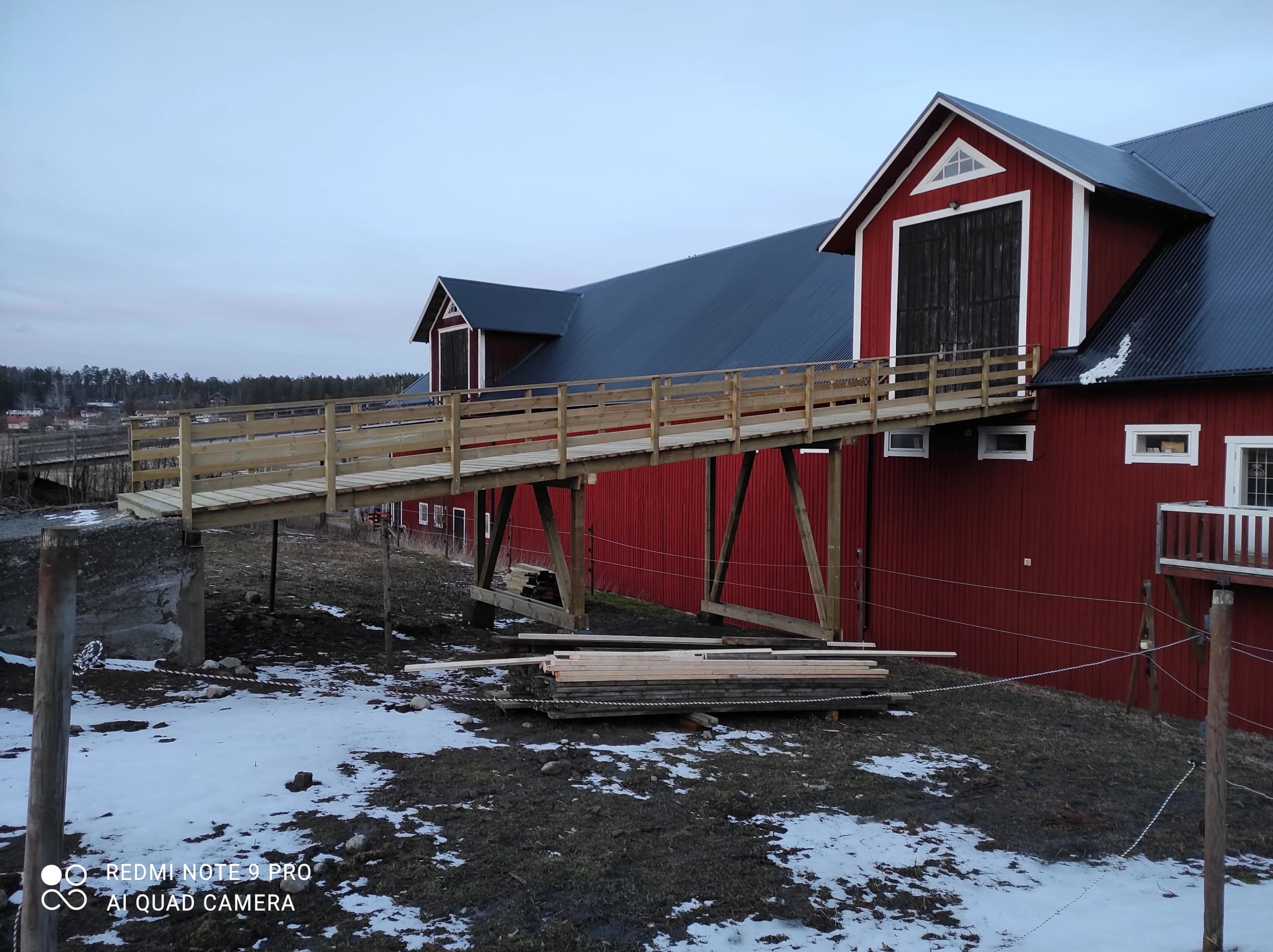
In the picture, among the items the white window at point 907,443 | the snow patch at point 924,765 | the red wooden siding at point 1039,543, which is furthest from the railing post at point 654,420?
the red wooden siding at point 1039,543

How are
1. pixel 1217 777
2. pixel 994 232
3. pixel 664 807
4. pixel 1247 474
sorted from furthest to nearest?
pixel 994 232, pixel 1247 474, pixel 664 807, pixel 1217 777

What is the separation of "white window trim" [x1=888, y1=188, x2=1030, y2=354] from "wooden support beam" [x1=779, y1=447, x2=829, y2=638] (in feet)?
11.7

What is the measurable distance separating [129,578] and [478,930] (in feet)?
20.7

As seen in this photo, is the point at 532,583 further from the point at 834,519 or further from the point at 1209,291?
the point at 1209,291

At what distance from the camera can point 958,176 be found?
14.9 metres

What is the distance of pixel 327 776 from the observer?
279 inches

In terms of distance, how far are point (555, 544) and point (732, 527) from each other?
14.9 ft

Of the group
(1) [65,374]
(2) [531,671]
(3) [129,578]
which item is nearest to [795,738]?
(2) [531,671]

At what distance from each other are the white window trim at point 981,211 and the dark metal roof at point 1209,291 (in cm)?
86

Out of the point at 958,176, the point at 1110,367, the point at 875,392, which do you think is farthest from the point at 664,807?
the point at 958,176

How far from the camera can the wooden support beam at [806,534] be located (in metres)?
13.5

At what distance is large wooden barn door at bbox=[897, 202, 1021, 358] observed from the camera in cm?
1433

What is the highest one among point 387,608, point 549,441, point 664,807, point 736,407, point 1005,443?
point 736,407

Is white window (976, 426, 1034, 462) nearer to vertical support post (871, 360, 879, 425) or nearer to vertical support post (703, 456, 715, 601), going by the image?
vertical support post (871, 360, 879, 425)
